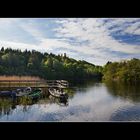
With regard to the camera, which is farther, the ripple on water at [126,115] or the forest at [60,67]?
the forest at [60,67]

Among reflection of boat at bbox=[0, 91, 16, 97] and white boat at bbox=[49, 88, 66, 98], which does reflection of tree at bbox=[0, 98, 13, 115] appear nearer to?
reflection of boat at bbox=[0, 91, 16, 97]

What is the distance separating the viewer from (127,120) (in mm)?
3346

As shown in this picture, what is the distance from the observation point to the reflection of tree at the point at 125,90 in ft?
11.1

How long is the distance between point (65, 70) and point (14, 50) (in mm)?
573

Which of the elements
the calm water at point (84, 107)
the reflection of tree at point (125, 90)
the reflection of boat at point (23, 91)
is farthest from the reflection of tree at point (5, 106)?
the reflection of tree at point (125, 90)

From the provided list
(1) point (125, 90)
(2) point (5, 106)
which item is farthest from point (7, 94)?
(1) point (125, 90)

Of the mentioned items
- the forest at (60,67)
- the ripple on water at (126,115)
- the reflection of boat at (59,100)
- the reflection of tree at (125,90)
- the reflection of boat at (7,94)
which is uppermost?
the forest at (60,67)

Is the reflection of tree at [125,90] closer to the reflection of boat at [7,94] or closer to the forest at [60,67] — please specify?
the forest at [60,67]

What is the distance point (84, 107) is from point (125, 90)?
464 millimetres

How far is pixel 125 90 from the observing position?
3.44 m

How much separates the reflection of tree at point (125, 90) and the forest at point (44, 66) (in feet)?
0.58
